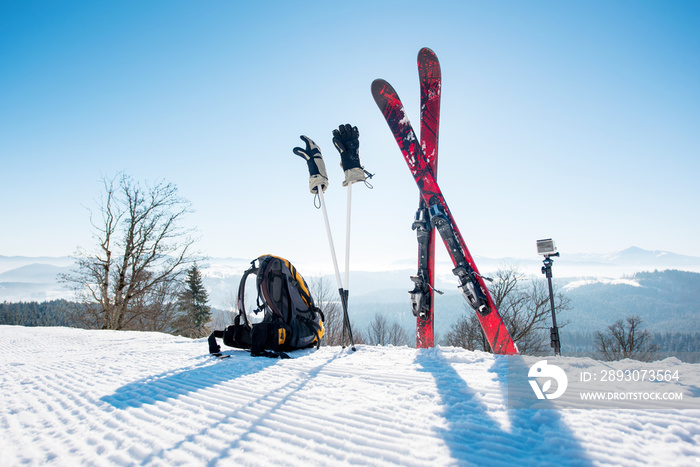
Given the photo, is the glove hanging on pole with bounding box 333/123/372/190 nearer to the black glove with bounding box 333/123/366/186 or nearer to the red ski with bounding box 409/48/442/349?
the black glove with bounding box 333/123/366/186

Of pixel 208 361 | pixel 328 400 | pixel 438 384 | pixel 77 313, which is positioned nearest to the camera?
pixel 328 400

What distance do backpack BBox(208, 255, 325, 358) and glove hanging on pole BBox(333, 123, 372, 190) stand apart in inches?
55.1

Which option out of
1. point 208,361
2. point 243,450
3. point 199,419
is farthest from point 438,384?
point 208,361

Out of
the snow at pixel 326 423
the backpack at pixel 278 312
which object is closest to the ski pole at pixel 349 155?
the backpack at pixel 278 312

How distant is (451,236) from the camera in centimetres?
375

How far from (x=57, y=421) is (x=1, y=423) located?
0.24 metres

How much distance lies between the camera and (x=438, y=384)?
5.36 ft

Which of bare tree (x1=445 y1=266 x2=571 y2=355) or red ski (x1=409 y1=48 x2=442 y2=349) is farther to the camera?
bare tree (x1=445 y1=266 x2=571 y2=355)

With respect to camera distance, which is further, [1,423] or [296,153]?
[296,153]

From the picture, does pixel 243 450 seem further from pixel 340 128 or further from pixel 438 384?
pixel 340 128

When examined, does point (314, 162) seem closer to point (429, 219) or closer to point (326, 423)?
point (429, 219)

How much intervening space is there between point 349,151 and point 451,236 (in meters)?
1.73

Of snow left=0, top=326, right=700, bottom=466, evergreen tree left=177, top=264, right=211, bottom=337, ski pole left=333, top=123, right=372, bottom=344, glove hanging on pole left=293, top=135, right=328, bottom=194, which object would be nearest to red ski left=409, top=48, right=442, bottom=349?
ski pole left=333, top=123, right=372, bottom=344

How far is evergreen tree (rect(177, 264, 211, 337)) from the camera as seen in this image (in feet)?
67.9
